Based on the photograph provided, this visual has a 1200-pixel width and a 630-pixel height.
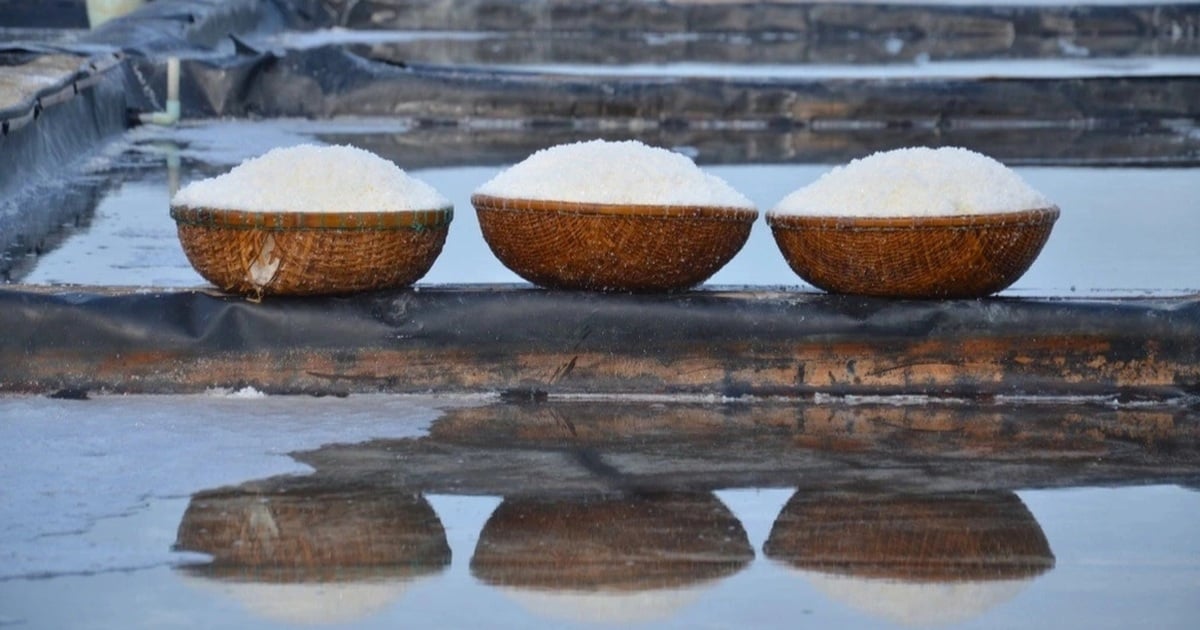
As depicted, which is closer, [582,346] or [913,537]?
[913,537]

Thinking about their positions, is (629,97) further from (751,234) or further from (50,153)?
(751,234)

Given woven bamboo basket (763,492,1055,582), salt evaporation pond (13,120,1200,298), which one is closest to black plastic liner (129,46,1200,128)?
salt evaporation pond (13,120,1200,298)

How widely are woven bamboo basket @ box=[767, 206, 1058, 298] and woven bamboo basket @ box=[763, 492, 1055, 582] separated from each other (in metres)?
0.83

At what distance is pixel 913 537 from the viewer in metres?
3.21

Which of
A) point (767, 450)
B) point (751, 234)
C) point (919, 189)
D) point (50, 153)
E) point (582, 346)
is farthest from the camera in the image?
point (50, 153)

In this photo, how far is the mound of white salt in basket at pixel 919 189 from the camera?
4199 mm

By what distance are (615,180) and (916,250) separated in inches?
25.9

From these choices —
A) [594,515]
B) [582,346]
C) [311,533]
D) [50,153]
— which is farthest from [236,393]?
[50,153]

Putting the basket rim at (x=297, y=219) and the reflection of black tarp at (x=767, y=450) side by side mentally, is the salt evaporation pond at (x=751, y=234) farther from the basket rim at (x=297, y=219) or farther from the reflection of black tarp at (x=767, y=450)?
the basket rim at (x=297, y=219)

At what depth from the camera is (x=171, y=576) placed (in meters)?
Answer: 2.95

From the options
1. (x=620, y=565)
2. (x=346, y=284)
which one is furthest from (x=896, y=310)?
(x=620, y=565)

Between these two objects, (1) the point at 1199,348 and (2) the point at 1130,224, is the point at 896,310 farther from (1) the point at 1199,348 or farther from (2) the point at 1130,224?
(2) the point at 1130,224

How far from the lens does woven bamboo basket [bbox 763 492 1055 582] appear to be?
10.00ft

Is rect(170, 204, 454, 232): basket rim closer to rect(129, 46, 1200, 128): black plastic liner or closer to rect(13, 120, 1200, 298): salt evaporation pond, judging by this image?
rect(13, 120, 1200, 298): salt evaporation pond
